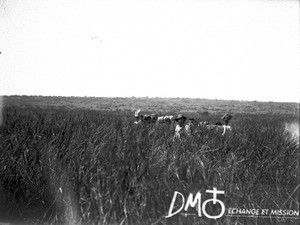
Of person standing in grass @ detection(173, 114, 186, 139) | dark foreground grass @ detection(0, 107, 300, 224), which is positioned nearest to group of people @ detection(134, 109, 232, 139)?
person standing in grass @ detection(173, 114, 186, 139)

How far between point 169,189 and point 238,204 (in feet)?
1.70

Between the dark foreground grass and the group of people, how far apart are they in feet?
0.42

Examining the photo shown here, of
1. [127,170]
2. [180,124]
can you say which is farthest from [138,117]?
[127,170]

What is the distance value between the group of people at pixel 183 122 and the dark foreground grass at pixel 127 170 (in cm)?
13

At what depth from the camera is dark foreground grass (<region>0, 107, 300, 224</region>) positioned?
1.95 m

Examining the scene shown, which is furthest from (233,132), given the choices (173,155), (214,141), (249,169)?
(173,155)

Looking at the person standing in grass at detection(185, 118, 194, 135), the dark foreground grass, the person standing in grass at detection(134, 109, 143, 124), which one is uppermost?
the person standing in grass at detection(134, 109, 143, 124)

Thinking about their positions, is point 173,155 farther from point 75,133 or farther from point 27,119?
point 27,119

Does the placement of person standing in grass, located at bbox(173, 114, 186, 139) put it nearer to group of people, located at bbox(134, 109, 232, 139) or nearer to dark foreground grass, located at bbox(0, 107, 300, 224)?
group of people, located at bbox(134, 109, 232, 139)

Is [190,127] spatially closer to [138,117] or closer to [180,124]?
[180,124]

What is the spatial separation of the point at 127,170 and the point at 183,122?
1.22 m

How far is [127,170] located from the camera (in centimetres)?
197

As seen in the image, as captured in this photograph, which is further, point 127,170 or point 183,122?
point 183,122

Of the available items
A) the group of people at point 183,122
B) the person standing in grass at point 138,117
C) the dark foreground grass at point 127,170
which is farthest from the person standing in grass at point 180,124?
the person standing in grass at point 138,117
